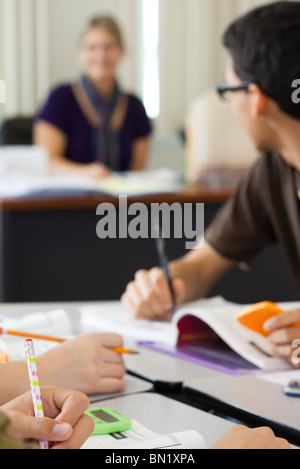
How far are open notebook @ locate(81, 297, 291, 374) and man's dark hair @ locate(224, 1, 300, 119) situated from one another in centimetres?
52

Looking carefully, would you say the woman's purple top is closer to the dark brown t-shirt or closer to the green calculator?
the dark brown t-shirt

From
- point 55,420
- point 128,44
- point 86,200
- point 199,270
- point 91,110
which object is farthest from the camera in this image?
point 128,44

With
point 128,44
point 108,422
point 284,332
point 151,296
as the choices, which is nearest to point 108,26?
point 128,44

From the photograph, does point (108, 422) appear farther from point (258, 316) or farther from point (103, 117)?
point (103, 117)

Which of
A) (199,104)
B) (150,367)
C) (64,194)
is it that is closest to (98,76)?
(199,104)

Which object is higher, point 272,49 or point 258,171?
point 272,49

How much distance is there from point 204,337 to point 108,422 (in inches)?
16.6

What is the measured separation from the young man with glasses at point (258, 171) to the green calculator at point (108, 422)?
19.5 inches

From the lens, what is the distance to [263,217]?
171cm

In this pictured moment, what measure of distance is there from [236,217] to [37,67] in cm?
330

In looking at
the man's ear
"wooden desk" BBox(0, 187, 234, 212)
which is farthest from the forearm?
"wooden desk" BBox(0, 187, 234, 212)

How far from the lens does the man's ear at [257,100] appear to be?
1512 mm
